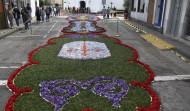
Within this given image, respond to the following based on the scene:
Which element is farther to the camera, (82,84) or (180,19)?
(180,19)

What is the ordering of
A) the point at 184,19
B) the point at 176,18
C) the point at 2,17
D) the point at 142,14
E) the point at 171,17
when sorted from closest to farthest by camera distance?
1. the point at 184,19
2. the point at 176,18
3. the point at 171,17
4. the point at 2,17
5. the point at 142,14

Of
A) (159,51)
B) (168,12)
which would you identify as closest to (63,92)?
(159,51)

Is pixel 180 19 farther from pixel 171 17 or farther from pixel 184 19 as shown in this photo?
pixel 171 17

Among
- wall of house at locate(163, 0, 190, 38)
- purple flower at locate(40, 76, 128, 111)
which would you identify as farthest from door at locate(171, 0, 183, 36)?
purple flower at locate(40, 76, 128, 111)

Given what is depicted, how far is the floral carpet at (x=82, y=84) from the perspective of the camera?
434 cm

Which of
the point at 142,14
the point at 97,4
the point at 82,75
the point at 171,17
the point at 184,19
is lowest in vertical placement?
the point at 82,75

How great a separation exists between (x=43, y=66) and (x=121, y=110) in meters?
4.08

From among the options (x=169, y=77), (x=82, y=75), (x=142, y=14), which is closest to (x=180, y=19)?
(x=169, y=77)

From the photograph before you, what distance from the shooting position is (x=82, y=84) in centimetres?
538

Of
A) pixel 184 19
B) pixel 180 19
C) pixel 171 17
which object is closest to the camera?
pixel 184 19

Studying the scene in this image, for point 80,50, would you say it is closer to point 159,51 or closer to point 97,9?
point 159,51

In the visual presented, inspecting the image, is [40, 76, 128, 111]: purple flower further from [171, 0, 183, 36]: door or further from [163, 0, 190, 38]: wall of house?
[171, 0, 183, 36]: door

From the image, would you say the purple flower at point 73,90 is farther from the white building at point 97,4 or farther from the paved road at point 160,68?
the white building at point 97,4

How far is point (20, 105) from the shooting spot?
4312 mm
